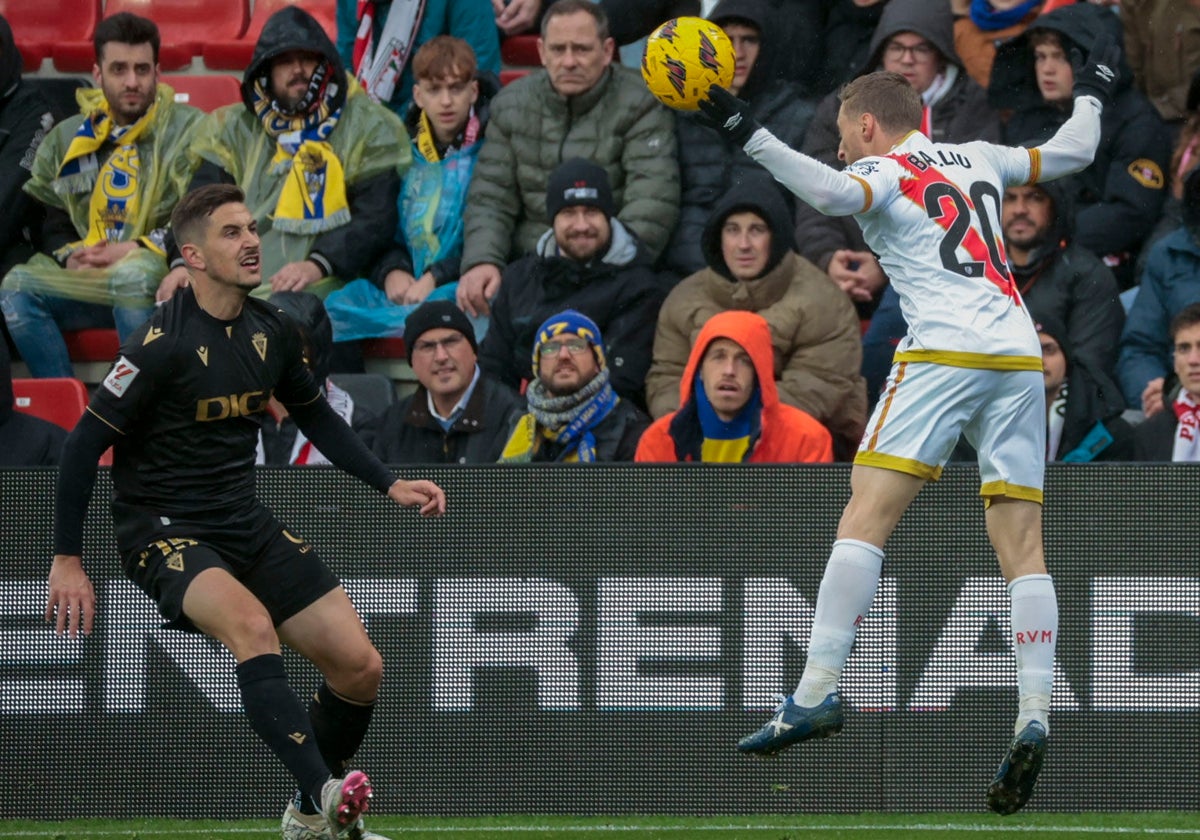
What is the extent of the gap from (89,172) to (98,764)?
413 centimetres

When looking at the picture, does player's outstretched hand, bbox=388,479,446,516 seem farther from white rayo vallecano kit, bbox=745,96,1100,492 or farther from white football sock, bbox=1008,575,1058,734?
white football sock, bbox=1008,575,1058,734

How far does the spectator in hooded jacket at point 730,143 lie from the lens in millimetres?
9789

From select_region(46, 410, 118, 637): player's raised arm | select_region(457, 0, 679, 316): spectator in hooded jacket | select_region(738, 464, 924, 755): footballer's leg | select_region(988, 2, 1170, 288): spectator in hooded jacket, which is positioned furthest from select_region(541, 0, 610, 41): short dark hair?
select_region(738, 464, 924, 755): footballer's leg

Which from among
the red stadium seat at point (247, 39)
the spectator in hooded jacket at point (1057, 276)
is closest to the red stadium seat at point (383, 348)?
the red stadium seat at point (247, 39)

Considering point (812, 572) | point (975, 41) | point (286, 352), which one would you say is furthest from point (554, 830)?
point (975, 41)

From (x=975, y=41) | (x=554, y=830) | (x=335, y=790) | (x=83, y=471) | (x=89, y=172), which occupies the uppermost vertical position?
(x=975, y=41)

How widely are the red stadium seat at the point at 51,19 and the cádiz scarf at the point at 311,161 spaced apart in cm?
264

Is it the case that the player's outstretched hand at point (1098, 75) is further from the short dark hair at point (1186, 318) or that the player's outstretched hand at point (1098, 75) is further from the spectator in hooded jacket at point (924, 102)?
the spectator in hooded jacket at point (924, 102)

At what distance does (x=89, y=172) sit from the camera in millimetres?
10547

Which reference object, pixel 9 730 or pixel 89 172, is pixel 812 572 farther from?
pixel 89 172

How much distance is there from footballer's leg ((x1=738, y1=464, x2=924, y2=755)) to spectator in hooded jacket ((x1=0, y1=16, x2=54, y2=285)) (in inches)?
254

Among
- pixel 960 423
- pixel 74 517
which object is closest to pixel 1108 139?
pixel 960 423

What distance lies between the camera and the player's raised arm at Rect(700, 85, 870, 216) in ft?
18.7

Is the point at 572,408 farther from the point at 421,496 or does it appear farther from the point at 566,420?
the point at 421,496
